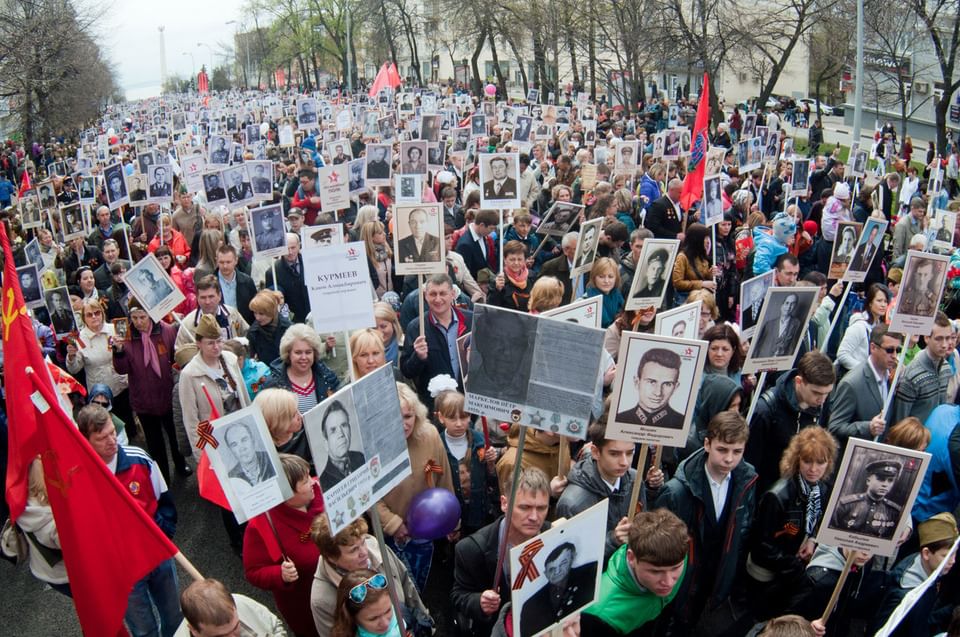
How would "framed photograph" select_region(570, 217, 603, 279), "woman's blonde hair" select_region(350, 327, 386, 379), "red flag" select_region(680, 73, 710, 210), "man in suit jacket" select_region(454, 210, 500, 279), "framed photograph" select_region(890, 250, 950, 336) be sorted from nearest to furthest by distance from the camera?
"woman's blonde hair" select_region(350, 327, 386, 379), "framed photograph" select_region(890, 250, 950, 336), "framed photograph" select_region(570, 217, 603, 279), "man in suit jacket" select_region(454, 210, 500, 279), "red flag" select_region(680, 73, 710, 210)

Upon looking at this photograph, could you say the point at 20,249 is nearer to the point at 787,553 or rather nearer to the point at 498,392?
the point at 498,392

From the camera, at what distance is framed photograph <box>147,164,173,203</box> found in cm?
1289

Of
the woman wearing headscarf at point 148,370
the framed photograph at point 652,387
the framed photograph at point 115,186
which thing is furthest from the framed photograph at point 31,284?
the framed photograph at point 652,387

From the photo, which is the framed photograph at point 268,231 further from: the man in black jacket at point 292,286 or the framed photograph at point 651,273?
the framed photograph at point 651,273

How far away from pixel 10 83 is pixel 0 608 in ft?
71.2

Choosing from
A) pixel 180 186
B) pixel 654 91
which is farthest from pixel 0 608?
A: pixel 654 91

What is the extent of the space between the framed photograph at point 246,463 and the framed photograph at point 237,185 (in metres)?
8.78

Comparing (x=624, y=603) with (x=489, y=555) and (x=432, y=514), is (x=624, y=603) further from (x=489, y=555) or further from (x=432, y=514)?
(x=432, y=514)

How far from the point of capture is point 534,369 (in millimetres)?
4094

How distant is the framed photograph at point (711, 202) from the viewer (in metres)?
10.0

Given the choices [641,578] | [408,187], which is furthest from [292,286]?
[641,578]

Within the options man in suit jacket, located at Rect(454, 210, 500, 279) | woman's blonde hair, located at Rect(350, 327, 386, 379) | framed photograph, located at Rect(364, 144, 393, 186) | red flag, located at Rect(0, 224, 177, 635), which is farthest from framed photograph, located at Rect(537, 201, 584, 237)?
red flag, located at Rect(0, 224, 177, 635)

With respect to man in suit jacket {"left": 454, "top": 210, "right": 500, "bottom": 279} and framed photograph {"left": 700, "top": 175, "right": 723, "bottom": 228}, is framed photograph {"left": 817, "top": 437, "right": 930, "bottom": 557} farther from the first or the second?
framed photograph {"left": 700, "top": 175, "right": 723, "bottom": 228}

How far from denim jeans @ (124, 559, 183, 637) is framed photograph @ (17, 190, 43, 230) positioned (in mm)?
9692
